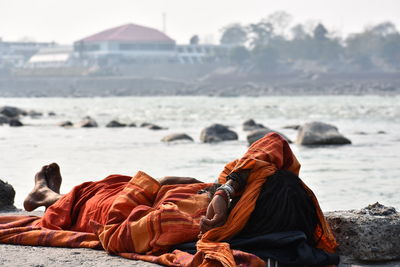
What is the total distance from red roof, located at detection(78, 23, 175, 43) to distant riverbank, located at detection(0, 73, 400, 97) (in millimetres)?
9615

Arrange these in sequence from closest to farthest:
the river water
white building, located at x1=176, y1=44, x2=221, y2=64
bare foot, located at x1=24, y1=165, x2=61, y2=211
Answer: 1. bare foot, located at x1=24, y1=165, x2=61, y2=211
2. the river water
3. white building, located at x1=176, y1=44, x2=221, y2=64

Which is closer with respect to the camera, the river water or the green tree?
the river water

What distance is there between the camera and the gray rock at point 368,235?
313 centimetres

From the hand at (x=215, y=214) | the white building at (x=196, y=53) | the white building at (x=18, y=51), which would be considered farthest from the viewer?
the white building at (x=18, y=51)

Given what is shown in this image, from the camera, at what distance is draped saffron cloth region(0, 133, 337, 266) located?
9.80 feet

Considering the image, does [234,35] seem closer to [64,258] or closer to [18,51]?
[18,51]

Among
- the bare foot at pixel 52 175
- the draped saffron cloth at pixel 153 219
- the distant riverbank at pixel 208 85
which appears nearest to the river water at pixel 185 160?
the bare foot at pixel 52 175

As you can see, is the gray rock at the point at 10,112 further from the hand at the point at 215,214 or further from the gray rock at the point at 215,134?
the hand at the point at 215,214

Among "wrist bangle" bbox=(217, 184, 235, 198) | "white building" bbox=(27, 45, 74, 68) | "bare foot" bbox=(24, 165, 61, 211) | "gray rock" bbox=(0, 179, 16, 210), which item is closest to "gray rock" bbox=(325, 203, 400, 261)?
"wrist bangle" bbox=(217, 184, 235, 198)

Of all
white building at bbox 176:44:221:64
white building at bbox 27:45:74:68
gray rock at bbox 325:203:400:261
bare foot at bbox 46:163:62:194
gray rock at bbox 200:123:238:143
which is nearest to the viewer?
gray rock at bbox 325:203:400:261

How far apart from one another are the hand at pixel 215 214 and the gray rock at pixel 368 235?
501 millimetres

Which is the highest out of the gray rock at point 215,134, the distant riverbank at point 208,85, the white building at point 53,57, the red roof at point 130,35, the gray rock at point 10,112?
the red roof at point 130,35

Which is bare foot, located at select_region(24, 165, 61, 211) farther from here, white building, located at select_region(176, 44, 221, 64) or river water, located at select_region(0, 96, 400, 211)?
white building, located at select_region(176, 44, 221, 64)

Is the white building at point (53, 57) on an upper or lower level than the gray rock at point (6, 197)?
lower
